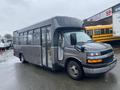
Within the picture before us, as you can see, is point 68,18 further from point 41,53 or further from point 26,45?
point 26,45

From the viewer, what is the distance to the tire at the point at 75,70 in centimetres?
591

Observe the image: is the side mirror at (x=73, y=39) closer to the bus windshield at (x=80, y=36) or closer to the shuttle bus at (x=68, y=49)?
the shuttle bus at (x=68, y=49)

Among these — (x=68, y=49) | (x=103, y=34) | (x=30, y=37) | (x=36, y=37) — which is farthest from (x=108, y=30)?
(x=68, y=49)

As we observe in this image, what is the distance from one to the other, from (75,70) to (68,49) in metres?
0.93

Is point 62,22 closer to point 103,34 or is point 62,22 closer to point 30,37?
point 30,37

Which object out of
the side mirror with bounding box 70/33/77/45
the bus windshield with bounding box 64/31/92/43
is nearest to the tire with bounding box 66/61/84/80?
the side mirror with bounding box 70/33/77/45

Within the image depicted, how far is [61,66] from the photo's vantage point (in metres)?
6.91

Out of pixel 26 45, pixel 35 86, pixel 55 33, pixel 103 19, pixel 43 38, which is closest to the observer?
pixel 35 86

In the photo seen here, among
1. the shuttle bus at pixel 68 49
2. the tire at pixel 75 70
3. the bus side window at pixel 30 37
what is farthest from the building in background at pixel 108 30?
the tire at pixel 75 70

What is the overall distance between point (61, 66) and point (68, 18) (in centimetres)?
232

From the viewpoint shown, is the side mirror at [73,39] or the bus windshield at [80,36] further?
the bus windshield at [80,36]

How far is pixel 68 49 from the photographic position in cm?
630

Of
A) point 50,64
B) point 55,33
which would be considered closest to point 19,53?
point 50,64

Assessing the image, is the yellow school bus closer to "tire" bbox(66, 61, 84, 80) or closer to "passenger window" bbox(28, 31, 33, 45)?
"passenger window" bbox(28, 31, 33, 45)
